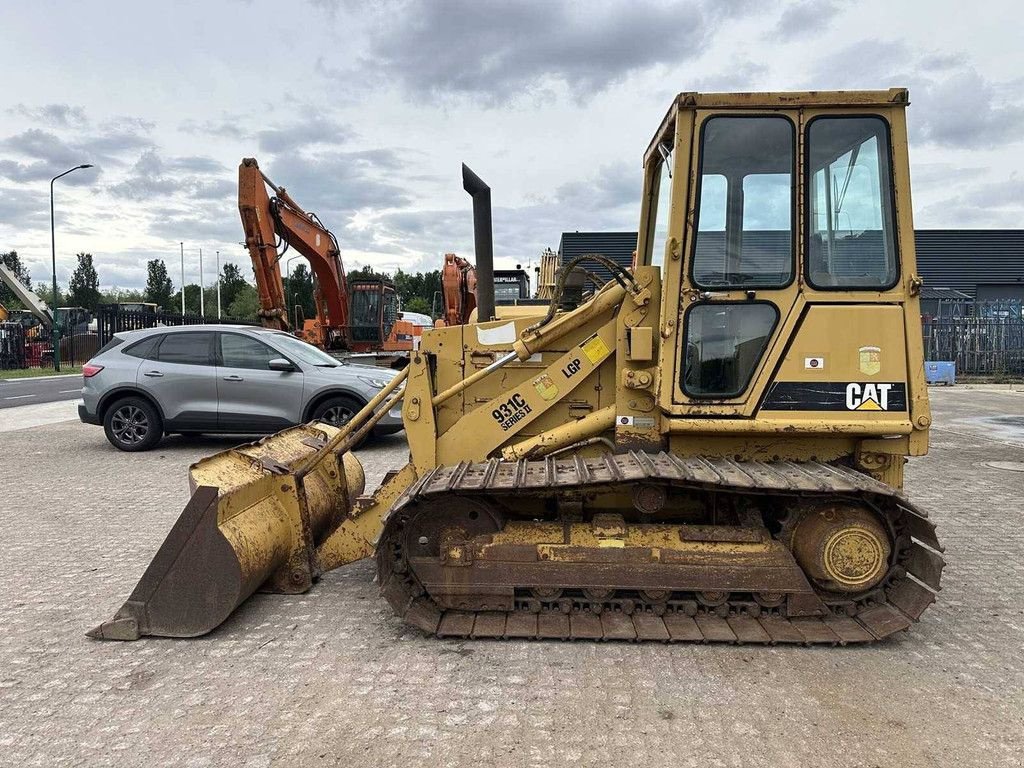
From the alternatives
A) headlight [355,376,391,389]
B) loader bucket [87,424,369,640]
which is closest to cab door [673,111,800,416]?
loader bucket [87,424,369,640]

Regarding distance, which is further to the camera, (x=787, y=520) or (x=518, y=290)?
(x=518, y=290)

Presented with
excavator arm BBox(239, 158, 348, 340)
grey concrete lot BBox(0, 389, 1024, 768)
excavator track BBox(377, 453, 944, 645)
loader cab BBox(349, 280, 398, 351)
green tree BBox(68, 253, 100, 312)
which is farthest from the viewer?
green tree BBox(68, 253, 100, 312)

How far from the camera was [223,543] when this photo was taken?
3.68 metres

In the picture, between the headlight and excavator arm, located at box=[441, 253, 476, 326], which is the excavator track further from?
excavator arm, located at box=[441, 253, 476, 326]

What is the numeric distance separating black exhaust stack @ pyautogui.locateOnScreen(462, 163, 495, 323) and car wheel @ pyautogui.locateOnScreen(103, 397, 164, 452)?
6.69 metres

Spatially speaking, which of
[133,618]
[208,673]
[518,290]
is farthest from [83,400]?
[518,290]

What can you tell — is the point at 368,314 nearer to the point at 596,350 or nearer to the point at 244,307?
the point at 596,350

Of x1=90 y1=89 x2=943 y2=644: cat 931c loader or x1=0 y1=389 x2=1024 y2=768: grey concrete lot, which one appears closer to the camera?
x1=0 y1=389 x2=1024 y2=768: grey concrete lot

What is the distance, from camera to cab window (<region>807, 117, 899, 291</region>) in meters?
3.75

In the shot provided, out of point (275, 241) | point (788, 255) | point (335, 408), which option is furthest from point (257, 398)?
point (788, 255)

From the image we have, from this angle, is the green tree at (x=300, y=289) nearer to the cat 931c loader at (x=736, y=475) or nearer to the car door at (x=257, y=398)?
the car door at (x=257, y=398)

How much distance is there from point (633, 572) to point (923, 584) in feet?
4.98

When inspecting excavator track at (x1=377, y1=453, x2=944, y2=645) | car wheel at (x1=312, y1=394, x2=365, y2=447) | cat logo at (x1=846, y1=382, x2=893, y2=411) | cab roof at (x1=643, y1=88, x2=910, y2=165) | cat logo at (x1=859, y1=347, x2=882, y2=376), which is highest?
cab roof at (x1=643, y1=88, x2=910, y2=165)

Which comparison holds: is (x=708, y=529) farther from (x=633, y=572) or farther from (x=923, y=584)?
(x=923, y=584)
